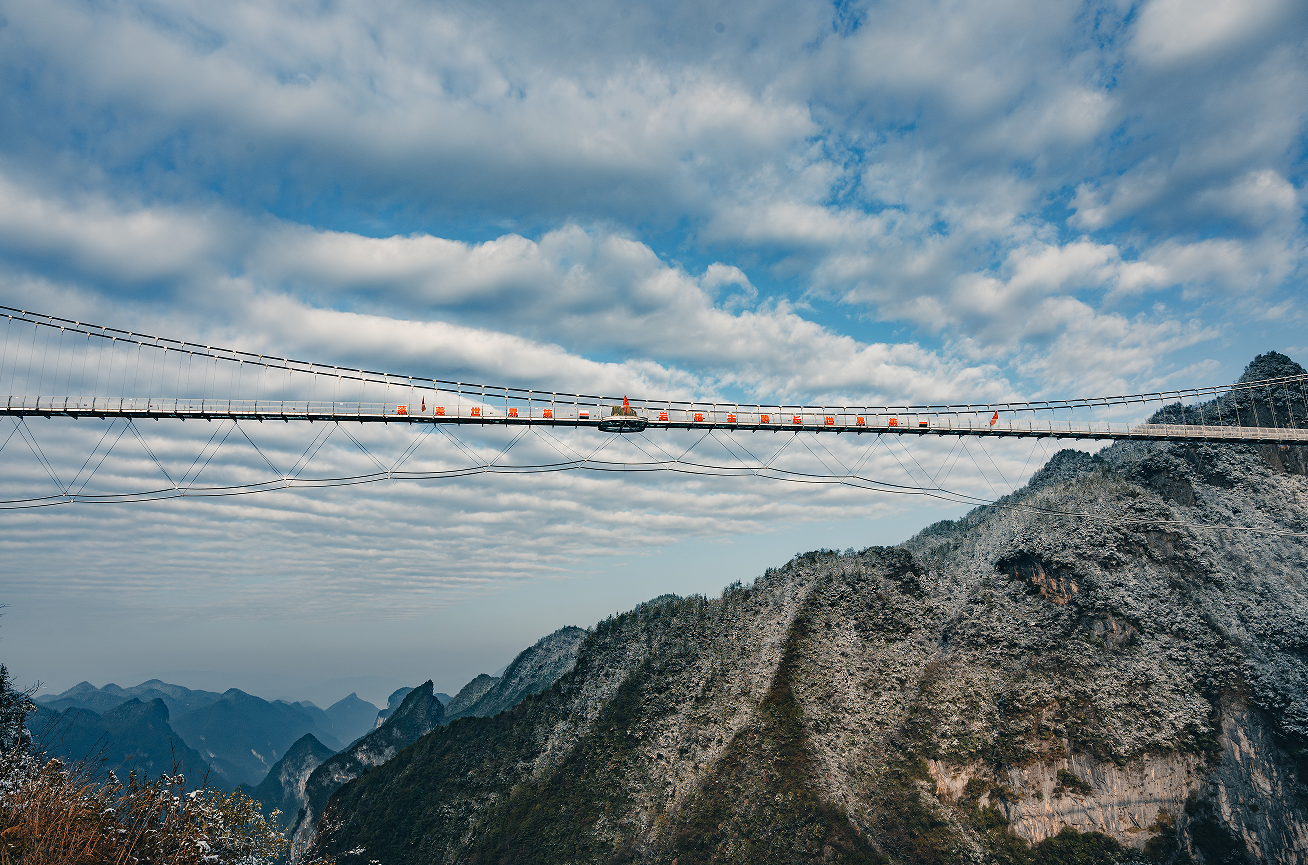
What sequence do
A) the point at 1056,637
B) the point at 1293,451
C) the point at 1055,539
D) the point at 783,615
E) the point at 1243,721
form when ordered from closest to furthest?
the point at 1243,721, the point at 1293,451, the point at 1056,637, the point at 1055,539, the point at 783,615

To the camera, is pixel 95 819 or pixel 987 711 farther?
pixel 987 711

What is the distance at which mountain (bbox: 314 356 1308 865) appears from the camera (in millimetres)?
60375

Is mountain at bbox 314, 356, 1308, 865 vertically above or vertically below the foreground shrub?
below

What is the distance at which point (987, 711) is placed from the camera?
7206 cm

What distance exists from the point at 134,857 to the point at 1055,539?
93.1 m

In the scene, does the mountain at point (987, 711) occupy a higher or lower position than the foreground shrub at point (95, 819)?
lower

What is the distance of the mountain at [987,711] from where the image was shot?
6038cm

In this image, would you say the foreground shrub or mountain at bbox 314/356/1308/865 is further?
mountain at bbox 314/356/1308/865

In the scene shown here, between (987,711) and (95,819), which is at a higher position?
(95,819)

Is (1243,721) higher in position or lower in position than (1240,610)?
lower

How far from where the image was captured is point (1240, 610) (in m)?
64.2

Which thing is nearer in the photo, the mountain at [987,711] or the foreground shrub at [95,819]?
the foreground shrub at [95,819]

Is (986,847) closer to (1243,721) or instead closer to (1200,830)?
(1200,830)

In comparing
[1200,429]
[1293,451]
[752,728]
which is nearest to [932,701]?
[752,728]
